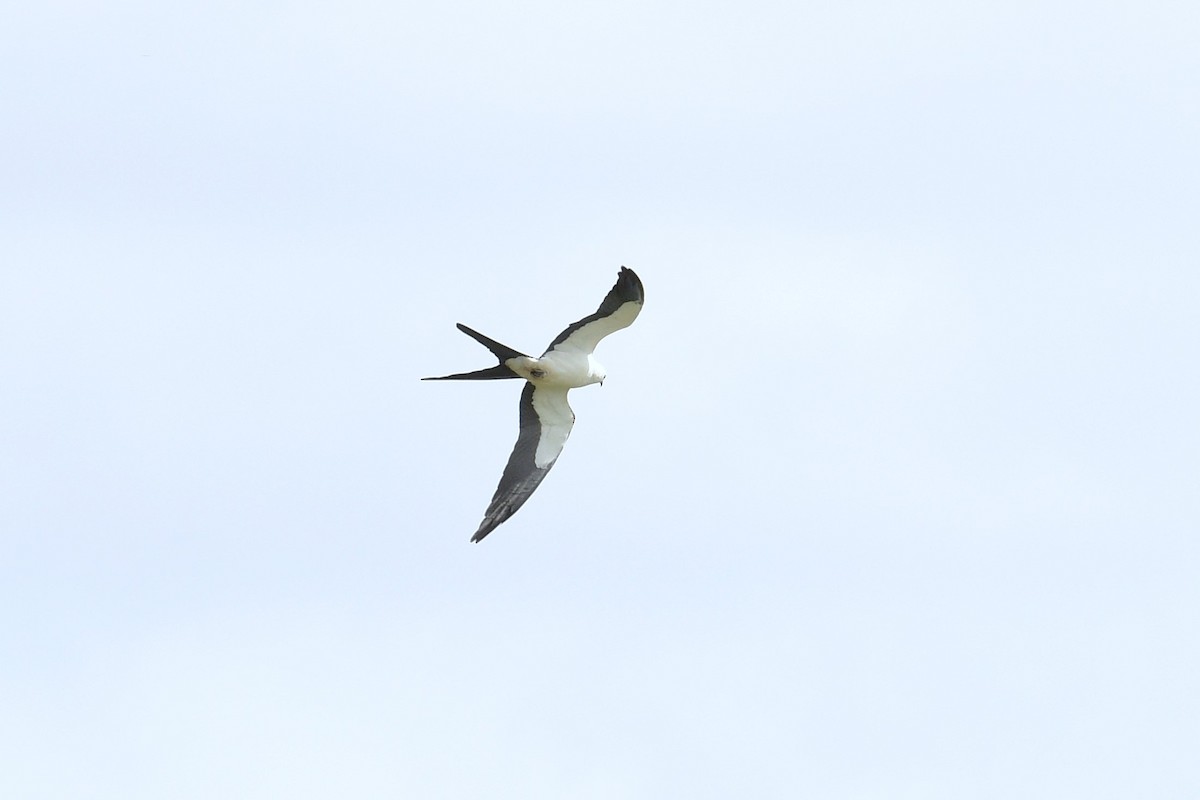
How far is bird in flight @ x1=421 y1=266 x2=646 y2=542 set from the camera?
31.7 meters

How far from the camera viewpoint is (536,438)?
108 feet

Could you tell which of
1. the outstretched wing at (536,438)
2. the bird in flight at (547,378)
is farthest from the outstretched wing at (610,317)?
the outstretched wing at (536,438)

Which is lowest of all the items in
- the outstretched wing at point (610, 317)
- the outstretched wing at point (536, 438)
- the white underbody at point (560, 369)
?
the outstretched wing at point (536, 438)

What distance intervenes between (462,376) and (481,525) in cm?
204

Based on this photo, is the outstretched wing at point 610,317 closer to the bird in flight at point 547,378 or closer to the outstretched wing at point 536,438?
the bird in flight at point 547,378

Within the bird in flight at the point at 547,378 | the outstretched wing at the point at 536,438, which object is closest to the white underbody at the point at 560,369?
the bird in flight at the point at 547,378

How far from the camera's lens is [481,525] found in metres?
31.2

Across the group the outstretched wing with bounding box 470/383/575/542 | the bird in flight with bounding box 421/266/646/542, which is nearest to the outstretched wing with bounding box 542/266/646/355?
the bird in flight with bounding box 421/266/646/542

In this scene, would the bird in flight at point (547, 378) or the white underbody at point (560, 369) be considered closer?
the bird in flight at point (547, 378)

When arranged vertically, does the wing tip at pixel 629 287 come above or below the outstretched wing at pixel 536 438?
above

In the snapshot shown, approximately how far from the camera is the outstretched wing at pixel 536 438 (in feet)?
105

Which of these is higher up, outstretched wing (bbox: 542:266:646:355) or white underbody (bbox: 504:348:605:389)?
outstretched wing (bbox: 542:266:646:355)

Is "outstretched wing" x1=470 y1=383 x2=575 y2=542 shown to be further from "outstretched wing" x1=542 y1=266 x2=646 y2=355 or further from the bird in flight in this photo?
"outstretched wing" x1=542 y1=266 x2=646 y2=355

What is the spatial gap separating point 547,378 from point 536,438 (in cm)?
99
